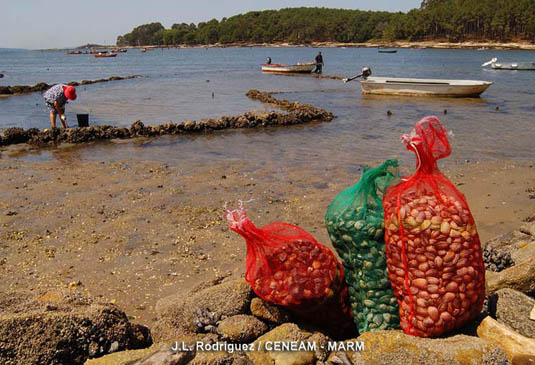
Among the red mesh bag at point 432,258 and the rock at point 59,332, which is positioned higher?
the red mesh bag at point 432,258

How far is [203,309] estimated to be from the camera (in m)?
3.62

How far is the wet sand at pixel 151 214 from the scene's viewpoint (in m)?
5.88

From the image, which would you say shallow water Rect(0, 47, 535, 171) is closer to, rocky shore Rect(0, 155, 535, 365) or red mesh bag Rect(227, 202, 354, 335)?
rocky shore Rect(0, 155, 535, 365)

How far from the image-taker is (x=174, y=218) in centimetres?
780

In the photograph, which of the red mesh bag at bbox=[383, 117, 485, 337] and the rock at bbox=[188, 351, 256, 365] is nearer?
the rock at bbox=[188, 351, 256, 365]

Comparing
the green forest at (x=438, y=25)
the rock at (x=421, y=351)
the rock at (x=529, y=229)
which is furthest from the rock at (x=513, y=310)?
the green forest at (x=438, y=25)

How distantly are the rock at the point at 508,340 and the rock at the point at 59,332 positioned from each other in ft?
8.40

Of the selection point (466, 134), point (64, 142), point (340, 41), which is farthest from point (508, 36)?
point (64, 142)

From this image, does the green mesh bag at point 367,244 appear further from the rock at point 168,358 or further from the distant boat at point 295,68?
the distant boat at point 295,68

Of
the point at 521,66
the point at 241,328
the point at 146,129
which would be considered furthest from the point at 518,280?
the point at 521,66

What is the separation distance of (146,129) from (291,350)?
13.3 m

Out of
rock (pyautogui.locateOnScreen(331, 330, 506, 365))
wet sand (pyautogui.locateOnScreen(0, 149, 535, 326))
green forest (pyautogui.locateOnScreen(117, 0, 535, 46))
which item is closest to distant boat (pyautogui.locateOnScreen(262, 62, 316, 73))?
wet sand (pyautogui.locateOnScreen(0, 149, 535, 326))

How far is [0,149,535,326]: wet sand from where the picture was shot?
588cm

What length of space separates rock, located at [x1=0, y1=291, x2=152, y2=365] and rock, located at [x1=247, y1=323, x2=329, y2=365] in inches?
40.5
